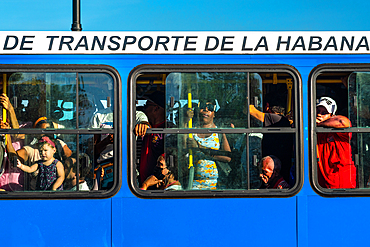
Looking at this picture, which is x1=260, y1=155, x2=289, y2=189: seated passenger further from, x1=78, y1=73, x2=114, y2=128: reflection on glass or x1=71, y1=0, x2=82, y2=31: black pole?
x1=71, y1=0, x2=82, y2=31: black pole

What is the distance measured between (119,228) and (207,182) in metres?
0.93

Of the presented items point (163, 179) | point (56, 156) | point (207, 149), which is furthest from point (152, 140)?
point (56, 156)

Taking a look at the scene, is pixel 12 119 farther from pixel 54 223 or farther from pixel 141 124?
pixel 141 124

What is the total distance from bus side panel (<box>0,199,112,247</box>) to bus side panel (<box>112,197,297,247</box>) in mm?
157

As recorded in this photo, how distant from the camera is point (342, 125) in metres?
3.45

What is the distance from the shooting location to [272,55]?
3473mm

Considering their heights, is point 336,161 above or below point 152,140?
below

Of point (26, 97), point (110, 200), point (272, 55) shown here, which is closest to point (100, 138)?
point (110, 200)

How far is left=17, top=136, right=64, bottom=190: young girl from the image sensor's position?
11.0 ft

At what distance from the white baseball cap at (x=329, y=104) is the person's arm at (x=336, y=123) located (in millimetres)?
87

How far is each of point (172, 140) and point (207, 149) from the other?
13.5 inches

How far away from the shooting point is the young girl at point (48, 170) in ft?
11.0

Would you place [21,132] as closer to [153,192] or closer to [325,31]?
[153,192]

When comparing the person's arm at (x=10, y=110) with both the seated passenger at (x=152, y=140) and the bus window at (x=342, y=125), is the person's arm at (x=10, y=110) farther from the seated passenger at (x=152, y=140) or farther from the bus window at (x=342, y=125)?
the bus window at (x=342, y=125)
